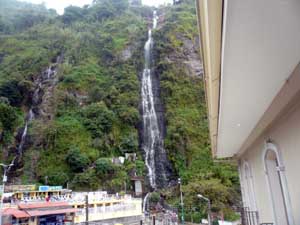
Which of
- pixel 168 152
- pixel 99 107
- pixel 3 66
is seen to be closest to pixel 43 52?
pixel 3 66

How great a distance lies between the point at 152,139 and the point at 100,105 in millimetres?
6978

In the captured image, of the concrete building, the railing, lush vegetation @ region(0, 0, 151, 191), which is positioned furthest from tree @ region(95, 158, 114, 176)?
the concrete building

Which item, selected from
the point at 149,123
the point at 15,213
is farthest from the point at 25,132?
the point at 15,213

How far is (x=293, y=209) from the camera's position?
2736 millimetres

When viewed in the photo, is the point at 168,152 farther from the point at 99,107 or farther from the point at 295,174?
the point at 295,174

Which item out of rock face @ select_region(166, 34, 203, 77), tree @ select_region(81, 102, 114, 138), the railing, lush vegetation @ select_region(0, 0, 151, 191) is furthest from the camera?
rock face @ select_region(166, 34, 203, 77)

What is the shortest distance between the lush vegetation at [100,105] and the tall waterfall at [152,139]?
0.94 metres

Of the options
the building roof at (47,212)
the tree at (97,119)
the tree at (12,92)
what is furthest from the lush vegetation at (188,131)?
the tree at (12,92)

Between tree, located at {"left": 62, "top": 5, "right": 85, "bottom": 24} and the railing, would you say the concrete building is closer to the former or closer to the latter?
the railing

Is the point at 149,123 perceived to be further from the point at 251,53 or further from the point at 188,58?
the point at 251,53

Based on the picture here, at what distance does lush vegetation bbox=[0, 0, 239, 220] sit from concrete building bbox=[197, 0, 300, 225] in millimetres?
14465

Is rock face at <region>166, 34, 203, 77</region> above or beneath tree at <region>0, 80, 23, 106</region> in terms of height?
above

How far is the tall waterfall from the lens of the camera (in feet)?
75.5

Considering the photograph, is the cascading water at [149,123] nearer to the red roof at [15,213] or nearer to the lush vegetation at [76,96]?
the lush vegetation at [76,96]
